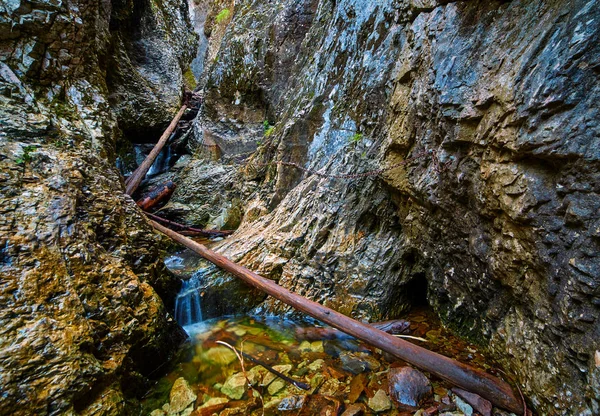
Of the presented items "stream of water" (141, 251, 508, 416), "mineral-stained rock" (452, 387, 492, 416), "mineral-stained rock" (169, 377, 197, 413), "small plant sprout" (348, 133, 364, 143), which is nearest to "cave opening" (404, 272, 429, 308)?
"stream of water" (141, 251, 508, 416)

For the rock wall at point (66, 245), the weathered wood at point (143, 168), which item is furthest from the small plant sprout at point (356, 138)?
the weathered wood at point (143, 168)

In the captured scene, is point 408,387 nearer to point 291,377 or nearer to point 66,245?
point 291,377

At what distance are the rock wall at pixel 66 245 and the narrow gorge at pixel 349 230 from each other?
Result: 21mm

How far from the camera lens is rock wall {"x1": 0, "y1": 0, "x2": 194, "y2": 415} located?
2.57 metres

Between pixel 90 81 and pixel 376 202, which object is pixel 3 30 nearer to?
pixel 90 81

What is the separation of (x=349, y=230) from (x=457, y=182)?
1923 millimetres

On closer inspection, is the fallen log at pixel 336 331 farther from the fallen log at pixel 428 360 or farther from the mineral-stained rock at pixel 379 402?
the mineral-stained rock at pixel 379 402

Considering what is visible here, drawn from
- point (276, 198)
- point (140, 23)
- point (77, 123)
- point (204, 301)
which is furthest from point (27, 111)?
point (140, 23)

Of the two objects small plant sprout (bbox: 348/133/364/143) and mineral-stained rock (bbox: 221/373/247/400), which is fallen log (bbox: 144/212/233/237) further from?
mineral-stained rock (bbox: 221/373/247/400)

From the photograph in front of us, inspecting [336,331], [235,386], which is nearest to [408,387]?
[336,331]

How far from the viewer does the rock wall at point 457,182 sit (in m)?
2.08

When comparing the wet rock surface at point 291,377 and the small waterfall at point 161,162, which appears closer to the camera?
the wet rock surface at point 291,377

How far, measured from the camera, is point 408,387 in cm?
300

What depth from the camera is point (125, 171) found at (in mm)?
10195
